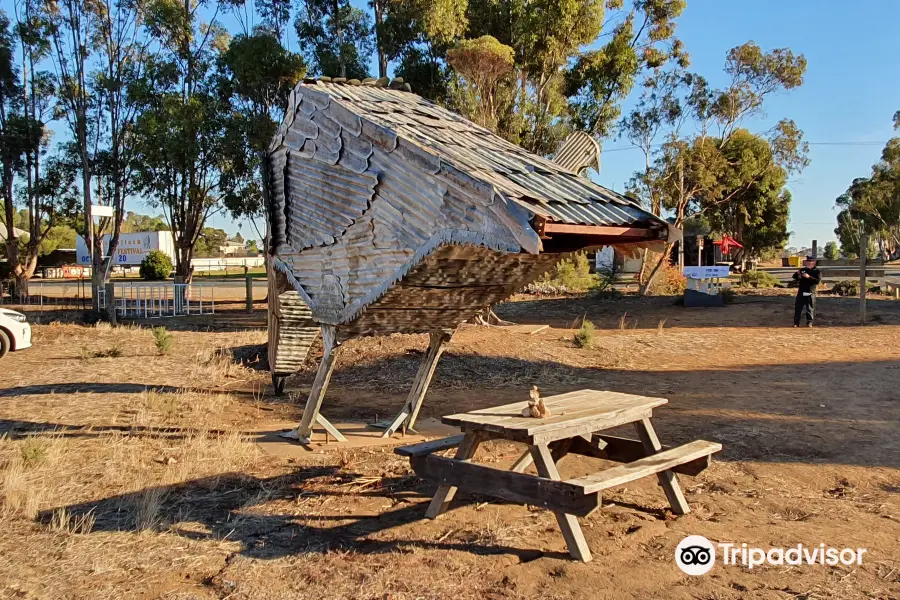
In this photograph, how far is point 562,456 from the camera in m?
5.46

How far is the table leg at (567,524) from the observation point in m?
4.01

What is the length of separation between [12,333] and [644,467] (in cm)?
1186

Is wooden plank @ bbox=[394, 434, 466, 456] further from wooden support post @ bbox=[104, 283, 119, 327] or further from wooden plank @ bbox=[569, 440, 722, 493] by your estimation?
wooden support post @ bbox=[104, 283, 119, 327]

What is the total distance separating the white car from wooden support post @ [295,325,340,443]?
27.7 ft

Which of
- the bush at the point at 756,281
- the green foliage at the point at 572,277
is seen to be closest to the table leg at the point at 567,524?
the green foliage at the point at 572,277

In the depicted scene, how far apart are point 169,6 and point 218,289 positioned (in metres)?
14.8

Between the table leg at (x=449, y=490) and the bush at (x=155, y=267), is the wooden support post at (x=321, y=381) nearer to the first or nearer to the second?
the table leg at (x=449, y=490)

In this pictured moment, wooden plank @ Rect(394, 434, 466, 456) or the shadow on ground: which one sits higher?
wooden plank @ Rect(394, 434, 466, 456)

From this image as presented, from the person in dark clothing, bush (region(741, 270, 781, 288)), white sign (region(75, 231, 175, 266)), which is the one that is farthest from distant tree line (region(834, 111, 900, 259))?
white sign (region(75, 231, 175, 266))

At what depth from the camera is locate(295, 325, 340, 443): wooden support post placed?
19.3 feet

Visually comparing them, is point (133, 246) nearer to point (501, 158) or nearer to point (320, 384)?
point (320, 384)

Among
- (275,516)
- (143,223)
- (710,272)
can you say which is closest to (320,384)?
(275,516)

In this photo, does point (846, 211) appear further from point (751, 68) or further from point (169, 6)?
point (169, 6)

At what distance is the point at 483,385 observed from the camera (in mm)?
9883
